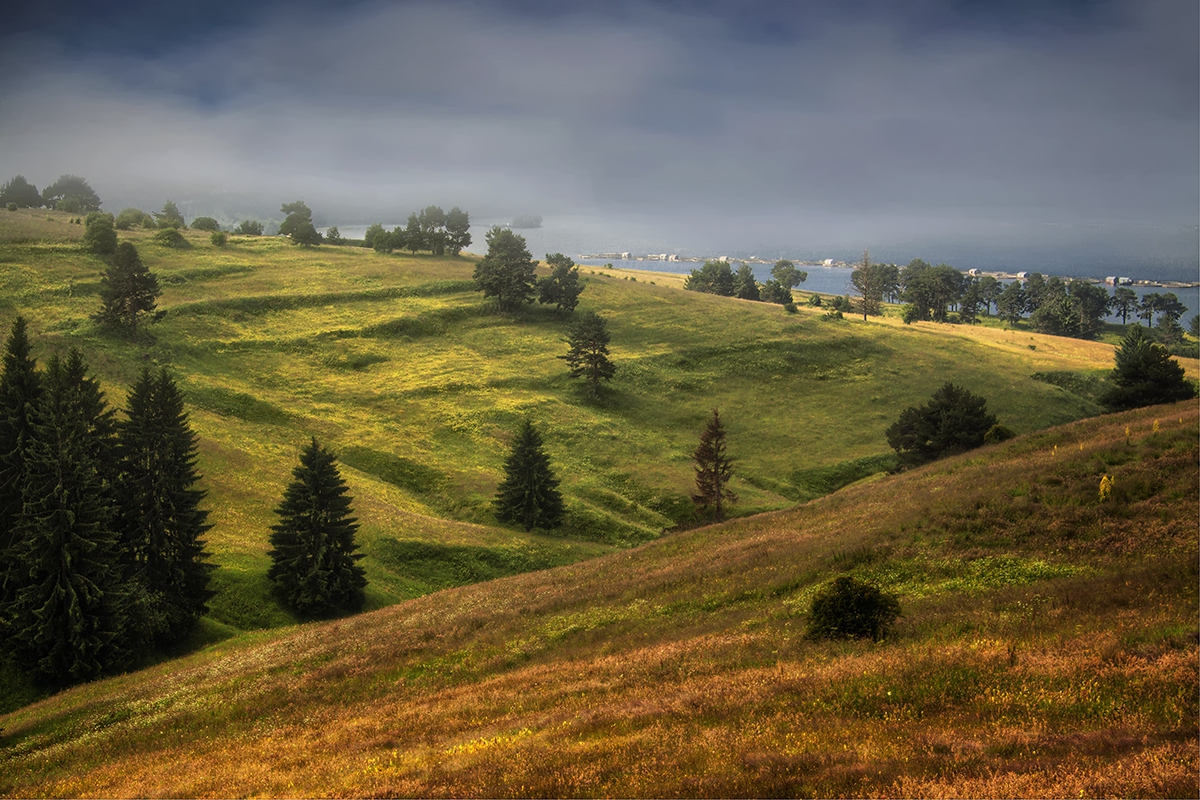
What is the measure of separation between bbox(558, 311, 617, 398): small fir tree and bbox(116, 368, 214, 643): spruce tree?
60095 mm

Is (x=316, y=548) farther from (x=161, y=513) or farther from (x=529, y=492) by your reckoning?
(x=529, y=492)

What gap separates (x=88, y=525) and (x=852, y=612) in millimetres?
33313

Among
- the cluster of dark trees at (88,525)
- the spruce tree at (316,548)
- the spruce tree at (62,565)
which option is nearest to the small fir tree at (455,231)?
the spruce tree at (316,548)

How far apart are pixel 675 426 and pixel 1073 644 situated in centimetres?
7659

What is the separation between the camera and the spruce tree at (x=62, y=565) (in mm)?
29719

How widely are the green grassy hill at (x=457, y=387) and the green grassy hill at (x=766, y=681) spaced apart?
1904 centimetres

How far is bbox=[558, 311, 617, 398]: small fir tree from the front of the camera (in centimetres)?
9453

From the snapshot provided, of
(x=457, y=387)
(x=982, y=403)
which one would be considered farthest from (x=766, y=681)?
(x=457, y=387)

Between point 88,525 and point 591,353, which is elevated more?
point 591,353

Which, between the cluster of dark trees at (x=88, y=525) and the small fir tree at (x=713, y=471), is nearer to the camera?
the cluster of dark trees at (x=88, y=525)

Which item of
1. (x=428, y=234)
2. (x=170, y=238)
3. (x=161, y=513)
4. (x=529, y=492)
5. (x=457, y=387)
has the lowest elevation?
(x=529, y=492)

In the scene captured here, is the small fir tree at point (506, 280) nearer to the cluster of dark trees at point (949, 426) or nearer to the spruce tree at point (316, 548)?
the cluster of dark trees at point (949, 426)

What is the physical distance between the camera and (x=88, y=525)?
3059 centimetres

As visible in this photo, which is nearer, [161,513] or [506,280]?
[161,513]
